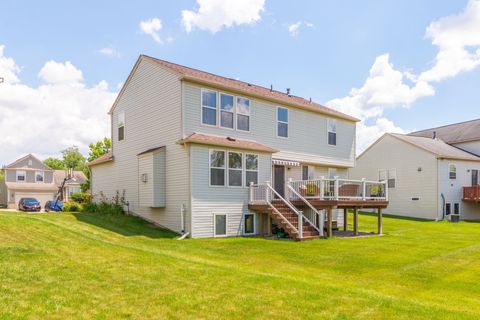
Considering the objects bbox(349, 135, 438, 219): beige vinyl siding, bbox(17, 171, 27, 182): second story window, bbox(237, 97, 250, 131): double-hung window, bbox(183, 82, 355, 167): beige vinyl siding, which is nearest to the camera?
bbox(183, 82, 355, 167): beige vinyl siding

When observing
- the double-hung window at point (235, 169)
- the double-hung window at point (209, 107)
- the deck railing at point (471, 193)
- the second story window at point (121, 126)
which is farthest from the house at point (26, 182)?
the deck railing at point (471, 193)

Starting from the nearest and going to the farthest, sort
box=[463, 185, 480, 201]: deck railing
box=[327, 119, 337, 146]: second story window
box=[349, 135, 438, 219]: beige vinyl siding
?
1. box=[327, 119, 337, 146]: second story window
2. box=[349, 135, 438, 219]: beige vinyl siding
3. box=[463, 185, 480, 201]: deck railing

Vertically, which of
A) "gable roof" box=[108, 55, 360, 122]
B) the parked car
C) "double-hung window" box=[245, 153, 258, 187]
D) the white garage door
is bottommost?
the white garage door

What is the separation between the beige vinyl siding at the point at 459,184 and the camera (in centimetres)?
2659

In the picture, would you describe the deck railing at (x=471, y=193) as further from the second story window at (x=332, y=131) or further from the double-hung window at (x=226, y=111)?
the double-hung window at (x=226, y=111)

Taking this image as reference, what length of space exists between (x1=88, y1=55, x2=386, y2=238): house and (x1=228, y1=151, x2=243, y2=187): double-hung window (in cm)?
4

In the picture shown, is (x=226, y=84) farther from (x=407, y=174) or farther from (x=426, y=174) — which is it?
(x=407, y=174)

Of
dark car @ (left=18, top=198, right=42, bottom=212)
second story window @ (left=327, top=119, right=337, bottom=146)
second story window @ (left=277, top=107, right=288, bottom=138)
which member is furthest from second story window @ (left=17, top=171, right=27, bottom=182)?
second story window @ (left=327, top=119, right=337, bottom=146)

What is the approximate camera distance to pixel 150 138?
55.0 feet

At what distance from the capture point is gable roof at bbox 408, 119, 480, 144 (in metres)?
31.7

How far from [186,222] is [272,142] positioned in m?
5.98

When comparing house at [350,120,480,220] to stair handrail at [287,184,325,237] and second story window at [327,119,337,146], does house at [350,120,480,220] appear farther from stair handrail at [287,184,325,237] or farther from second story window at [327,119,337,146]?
stair handrail at [287,184,325,237]

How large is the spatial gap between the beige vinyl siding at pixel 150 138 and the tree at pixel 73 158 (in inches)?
2807

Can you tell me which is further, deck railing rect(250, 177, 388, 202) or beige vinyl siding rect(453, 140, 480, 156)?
beige vinyl siding rect(453, 140, 480, 156)
